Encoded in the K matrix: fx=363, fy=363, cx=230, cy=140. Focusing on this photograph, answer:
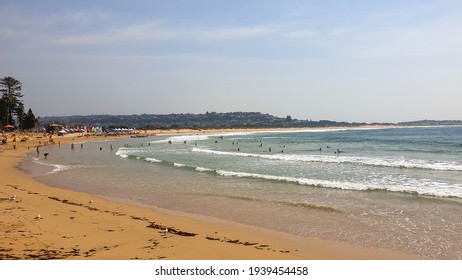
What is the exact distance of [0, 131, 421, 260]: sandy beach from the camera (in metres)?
8.36

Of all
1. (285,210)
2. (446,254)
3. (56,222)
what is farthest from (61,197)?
(446,254)

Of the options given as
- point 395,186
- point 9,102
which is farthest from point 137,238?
point 9,102

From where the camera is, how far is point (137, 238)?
967 centimetres

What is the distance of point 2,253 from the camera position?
25.5 feet

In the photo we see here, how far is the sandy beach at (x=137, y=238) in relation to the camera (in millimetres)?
8359

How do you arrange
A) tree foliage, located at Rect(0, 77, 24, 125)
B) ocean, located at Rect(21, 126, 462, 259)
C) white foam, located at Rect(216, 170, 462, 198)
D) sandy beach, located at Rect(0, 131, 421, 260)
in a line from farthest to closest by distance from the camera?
tree foliage, located at Rect(0, 77, 24, 125), white foam, located at Rect(216, 170, 462, 198), ocean, located at Rect(21, 126, 462, 259), sandy beach, located at Rect(0, 131, 421, 260)

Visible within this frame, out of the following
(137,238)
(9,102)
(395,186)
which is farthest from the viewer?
(9,102)

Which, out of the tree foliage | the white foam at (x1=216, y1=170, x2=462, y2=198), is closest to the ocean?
the white foam at (x1=216, y1=170, x2=462, y2=198)

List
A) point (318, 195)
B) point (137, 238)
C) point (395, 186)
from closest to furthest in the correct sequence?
point (137, 238) → point (318, 195) → point (395, 186)

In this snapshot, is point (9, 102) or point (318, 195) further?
point (9, 102)

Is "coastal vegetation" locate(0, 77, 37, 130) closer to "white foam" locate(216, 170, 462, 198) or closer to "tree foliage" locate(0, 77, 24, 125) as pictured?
"tree foliage" locate(0, 77, 24, 125)

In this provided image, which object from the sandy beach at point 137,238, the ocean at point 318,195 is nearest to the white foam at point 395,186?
the ocean at point 318,195

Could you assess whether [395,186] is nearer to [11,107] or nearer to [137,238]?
[137,238]

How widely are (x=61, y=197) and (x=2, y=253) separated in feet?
28.6
